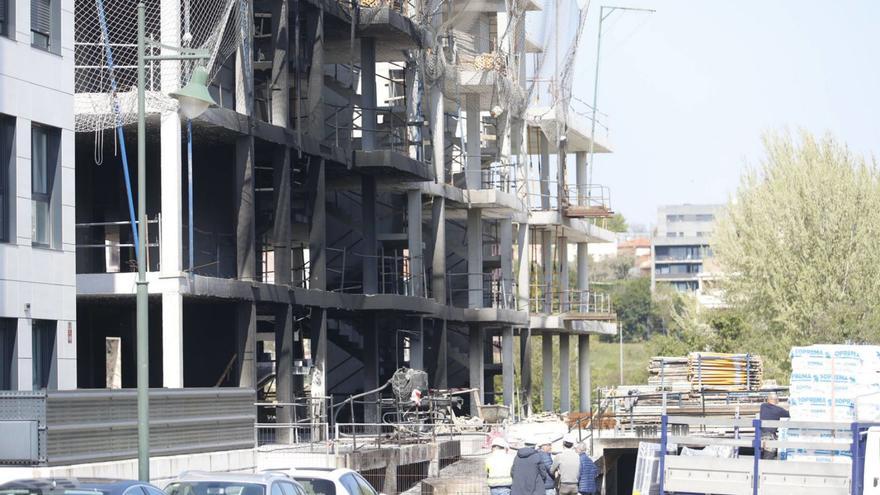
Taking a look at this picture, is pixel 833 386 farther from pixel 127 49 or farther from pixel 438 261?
pixel 438 261

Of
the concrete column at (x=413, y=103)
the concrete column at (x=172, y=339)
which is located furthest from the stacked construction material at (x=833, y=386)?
the concrete column at (x=413, y=103)

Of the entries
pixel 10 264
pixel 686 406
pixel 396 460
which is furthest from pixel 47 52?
pixel 686 406

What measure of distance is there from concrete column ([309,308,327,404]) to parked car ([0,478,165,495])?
25.6 meters

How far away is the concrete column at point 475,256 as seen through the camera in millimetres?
58000

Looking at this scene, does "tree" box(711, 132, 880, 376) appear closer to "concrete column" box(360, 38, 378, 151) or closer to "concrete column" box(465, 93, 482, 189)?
"concrete column" box(465, 93, 482, 189)

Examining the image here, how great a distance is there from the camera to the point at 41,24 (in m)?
30.0

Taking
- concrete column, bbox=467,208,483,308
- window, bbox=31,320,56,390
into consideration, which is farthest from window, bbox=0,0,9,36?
concrete column, bbox=467,208,483,308

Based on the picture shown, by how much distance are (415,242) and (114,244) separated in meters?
13.2

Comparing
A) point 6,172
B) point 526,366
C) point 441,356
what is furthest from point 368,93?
point 526,366

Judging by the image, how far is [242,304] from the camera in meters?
38.3

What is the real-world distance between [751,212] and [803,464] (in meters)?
46.3

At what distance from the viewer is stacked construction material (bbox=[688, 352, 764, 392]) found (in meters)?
48.7

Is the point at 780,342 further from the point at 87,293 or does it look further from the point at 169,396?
the point at 169,396

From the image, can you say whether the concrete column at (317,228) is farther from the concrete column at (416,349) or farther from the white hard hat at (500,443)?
the white hard hat at (500,443)
